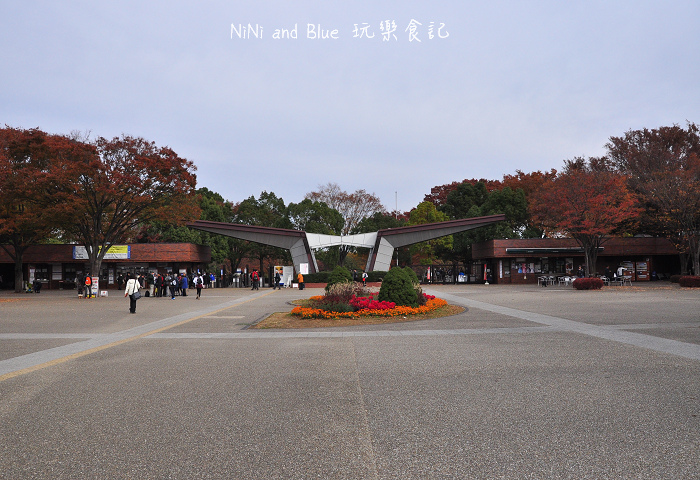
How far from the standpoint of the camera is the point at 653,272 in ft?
Result: 160

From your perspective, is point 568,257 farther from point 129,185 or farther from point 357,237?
point 129,185

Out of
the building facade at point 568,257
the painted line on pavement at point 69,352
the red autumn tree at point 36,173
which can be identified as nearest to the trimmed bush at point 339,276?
the painted line on pavement at point 69,352

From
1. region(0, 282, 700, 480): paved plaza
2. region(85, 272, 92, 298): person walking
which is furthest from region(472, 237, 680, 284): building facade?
region(0, 282, 700, 480): paved plaza

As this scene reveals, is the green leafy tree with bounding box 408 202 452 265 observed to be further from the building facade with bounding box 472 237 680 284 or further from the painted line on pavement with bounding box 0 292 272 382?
the painted line on pavement with bounding box 0 292 272 382

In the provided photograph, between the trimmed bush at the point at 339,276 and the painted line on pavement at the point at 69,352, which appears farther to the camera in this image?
the trimmed bush at the point at 339,276

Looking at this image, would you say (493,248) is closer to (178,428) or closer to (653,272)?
(653,272)

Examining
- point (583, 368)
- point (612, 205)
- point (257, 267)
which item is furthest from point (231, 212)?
point (583, 368)

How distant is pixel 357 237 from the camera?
48875 mm

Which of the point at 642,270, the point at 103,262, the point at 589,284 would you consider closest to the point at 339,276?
the point at 589,284

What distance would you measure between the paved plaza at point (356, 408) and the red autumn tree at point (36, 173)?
74.9 feet

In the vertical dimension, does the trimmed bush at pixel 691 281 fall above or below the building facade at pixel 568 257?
below

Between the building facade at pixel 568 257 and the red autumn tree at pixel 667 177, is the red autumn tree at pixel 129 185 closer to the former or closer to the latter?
the building facade at pixel 568 257

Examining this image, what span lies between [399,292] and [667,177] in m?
29.9

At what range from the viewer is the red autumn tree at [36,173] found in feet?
100
